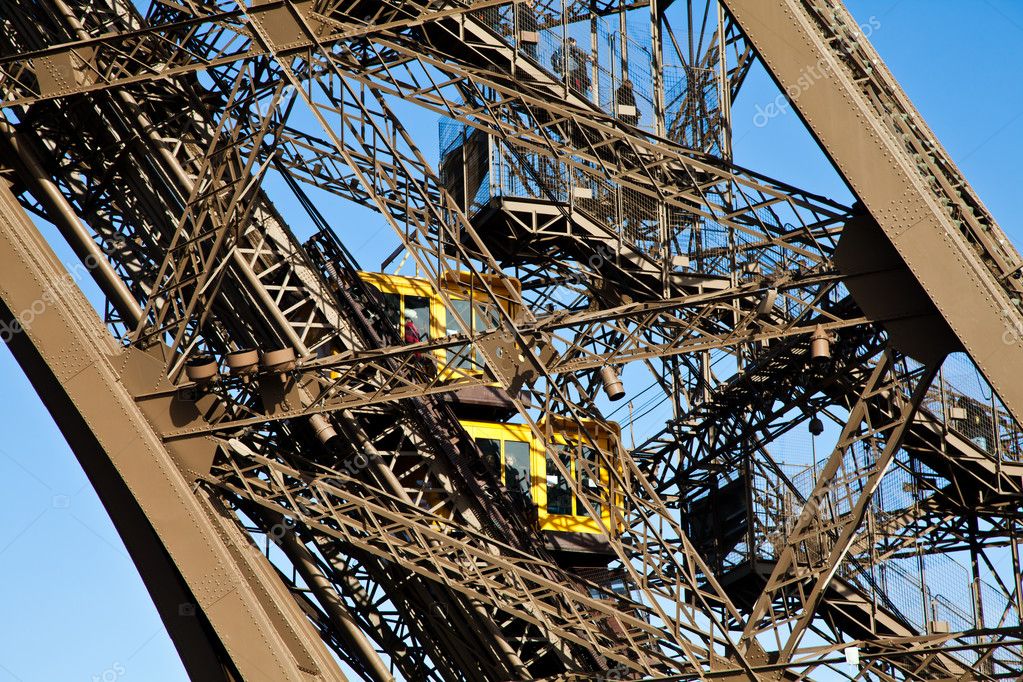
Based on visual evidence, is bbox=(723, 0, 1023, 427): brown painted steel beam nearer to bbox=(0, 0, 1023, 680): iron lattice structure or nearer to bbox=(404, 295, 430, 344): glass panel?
bbox=(0, 0, 1023, 680): iron lattice structure

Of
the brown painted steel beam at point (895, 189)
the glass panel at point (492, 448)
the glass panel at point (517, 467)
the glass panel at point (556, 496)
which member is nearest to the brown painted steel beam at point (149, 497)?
the glass panel at point (492, 448)

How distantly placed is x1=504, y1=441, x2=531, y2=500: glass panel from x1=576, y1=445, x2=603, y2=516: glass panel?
804 millimetres

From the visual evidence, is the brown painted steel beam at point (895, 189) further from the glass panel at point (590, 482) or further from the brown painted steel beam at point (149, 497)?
the brown painted steel beam at point (149, 497)

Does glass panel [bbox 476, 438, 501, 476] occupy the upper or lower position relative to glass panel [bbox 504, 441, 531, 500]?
upper

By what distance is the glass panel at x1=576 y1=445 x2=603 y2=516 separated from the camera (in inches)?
706

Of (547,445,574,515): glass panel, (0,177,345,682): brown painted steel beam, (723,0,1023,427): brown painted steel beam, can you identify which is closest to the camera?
(723,0,1023,427): brown painted steel beam

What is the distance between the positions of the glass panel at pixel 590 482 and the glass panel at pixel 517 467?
31.7 inches

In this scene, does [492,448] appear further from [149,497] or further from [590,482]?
[149,497]

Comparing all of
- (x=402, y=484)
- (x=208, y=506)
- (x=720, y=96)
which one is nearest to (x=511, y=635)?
(x=402, y=484)

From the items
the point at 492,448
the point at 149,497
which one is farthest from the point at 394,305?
the point at 149,497

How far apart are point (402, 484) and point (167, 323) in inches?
141

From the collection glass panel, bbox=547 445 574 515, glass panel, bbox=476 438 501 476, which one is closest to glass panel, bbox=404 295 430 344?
glass panel, bbox=476 438 501 476

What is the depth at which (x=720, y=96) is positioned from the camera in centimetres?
2650

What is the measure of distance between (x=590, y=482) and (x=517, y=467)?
1273mm
